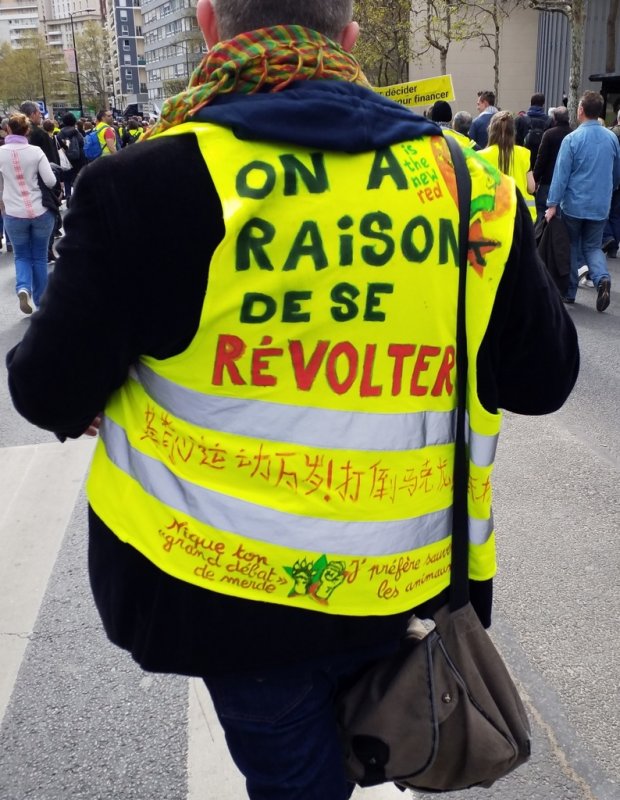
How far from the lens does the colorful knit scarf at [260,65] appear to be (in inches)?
50.1

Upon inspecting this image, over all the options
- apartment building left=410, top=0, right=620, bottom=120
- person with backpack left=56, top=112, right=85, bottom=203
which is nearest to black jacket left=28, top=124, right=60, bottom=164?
person with backpack left=56, top=112, right=85, bottom=203

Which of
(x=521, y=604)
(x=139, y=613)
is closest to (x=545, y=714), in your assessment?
(x=521, y=604)

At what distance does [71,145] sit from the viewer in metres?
17.2

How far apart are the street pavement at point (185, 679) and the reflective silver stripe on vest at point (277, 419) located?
31 cm

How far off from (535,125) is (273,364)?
13.4 meters

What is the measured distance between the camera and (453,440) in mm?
1467

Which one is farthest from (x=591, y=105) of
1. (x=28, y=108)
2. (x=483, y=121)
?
(x=28, y=108)

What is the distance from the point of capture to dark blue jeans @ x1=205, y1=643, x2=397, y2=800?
1367mm

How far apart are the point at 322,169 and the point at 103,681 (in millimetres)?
2238

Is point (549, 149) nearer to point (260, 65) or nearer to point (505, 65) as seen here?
point (260, 65)

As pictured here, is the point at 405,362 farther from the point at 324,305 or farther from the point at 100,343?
the point at 100,343

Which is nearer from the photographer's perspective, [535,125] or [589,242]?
[589,242]

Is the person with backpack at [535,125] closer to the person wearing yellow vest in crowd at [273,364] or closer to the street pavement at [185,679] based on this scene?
the street pavement at [185,679]

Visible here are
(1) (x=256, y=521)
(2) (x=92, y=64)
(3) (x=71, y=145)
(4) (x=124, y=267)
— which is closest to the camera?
(4) (x=124, y=267)
